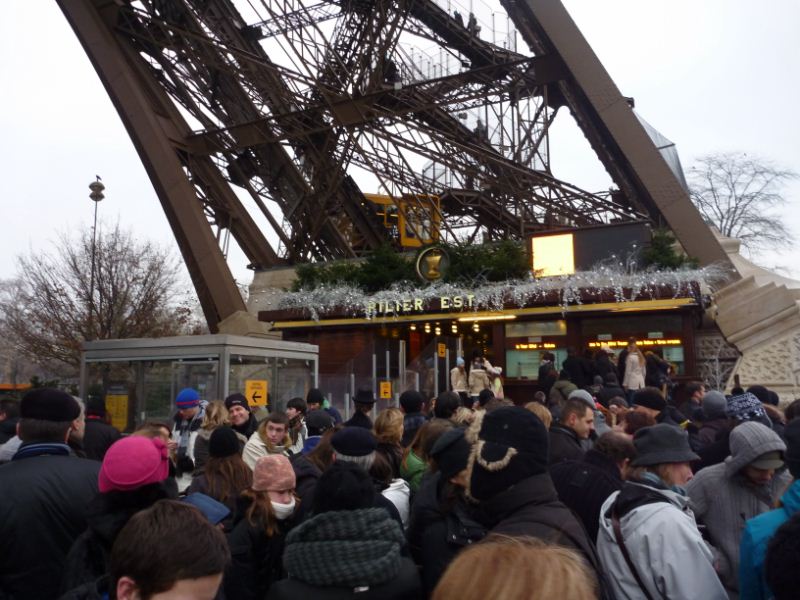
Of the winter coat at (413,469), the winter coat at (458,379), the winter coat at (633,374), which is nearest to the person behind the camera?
the winter coat at (413,469)

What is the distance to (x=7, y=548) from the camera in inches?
119

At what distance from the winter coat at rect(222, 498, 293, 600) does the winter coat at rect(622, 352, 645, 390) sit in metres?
9.87

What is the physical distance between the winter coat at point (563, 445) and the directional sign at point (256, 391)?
282 inches

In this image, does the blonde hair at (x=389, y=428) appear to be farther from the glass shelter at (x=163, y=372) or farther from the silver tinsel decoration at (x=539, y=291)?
the silver tinsel decoration at (x=539, y=291)

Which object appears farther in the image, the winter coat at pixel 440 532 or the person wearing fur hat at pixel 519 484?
the winter coat at pixel 440 532

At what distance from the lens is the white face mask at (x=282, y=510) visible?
3.30m

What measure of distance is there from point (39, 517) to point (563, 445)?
2.99 metres

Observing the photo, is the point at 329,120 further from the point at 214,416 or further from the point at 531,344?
the point at 214,416

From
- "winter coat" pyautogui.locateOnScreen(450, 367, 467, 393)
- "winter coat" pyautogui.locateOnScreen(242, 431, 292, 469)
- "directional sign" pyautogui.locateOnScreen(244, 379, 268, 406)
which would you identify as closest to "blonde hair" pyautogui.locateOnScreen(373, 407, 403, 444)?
"winter coat" pyautogui.locateOnScreen(242, 431, 292, 469)

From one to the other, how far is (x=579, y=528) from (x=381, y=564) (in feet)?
2.43

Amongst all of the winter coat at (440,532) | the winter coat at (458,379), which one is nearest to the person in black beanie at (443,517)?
Answer: the winter coat at (440,532)

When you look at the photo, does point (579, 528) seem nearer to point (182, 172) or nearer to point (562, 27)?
point (562, 27)

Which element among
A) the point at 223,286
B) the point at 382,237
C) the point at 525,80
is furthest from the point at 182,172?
the point at 525,80

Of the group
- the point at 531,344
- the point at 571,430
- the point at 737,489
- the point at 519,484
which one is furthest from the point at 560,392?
the point at 531,344
